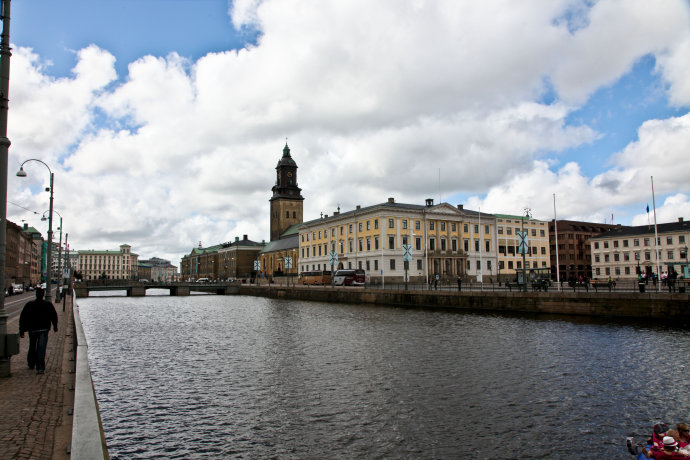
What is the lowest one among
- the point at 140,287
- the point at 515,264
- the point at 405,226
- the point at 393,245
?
the point at 140,287

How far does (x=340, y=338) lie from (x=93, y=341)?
1460 cm

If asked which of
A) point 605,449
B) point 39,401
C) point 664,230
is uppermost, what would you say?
point 664,230

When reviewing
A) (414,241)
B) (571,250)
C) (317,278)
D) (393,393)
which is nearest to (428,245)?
(414,241)

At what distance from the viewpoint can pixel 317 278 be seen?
8806 centimetres

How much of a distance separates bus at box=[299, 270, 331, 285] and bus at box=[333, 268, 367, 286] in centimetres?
378

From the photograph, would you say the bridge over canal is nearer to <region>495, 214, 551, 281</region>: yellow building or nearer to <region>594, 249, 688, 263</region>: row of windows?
<region>495, 214, 551, 281</region>: yellow building

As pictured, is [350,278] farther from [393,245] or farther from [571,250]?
[571,250]

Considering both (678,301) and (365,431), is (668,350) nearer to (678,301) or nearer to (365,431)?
(678,301)

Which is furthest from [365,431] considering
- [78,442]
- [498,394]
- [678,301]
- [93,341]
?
[678,301]

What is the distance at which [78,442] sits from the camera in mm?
6621

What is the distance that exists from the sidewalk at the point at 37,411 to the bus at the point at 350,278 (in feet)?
214

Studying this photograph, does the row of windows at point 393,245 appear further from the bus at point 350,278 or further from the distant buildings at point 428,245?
the bus at point 350,278

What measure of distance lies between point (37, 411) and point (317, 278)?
78.1 m

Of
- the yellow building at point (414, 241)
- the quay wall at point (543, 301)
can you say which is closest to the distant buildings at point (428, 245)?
the yellow building at point (414, 241)
